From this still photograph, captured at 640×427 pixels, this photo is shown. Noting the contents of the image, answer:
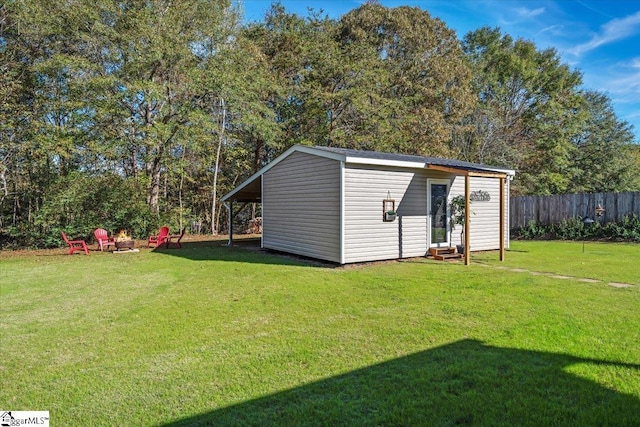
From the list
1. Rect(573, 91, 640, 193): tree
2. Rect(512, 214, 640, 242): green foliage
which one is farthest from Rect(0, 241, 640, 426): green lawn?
Rect(573, 91, 640, 193): tree

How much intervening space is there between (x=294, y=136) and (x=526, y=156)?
43.1 ft

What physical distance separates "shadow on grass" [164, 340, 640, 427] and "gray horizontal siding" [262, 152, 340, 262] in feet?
17.4

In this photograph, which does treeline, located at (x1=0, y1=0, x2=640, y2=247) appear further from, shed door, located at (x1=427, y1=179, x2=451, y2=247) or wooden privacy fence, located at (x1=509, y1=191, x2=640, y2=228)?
shed door, located at (x1=427, y1=179, x2=451, y2=247)

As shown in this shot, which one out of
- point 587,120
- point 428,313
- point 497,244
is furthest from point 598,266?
point 587,120

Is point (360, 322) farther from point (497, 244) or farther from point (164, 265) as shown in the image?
point (497, 244)

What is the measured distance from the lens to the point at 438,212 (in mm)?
9562

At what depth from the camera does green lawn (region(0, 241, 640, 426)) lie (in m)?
2.40

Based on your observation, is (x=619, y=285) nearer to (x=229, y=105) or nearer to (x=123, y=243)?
(x=123, y=243)

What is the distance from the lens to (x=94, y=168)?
13.5 m

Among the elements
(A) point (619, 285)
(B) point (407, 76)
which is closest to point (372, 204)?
(A) point (619, 285)

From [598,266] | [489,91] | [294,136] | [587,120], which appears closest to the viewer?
[598,266]

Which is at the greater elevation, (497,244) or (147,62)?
(147,62)

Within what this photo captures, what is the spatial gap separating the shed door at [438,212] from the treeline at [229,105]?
351 inches

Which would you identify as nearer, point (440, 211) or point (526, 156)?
point (440, 211)
